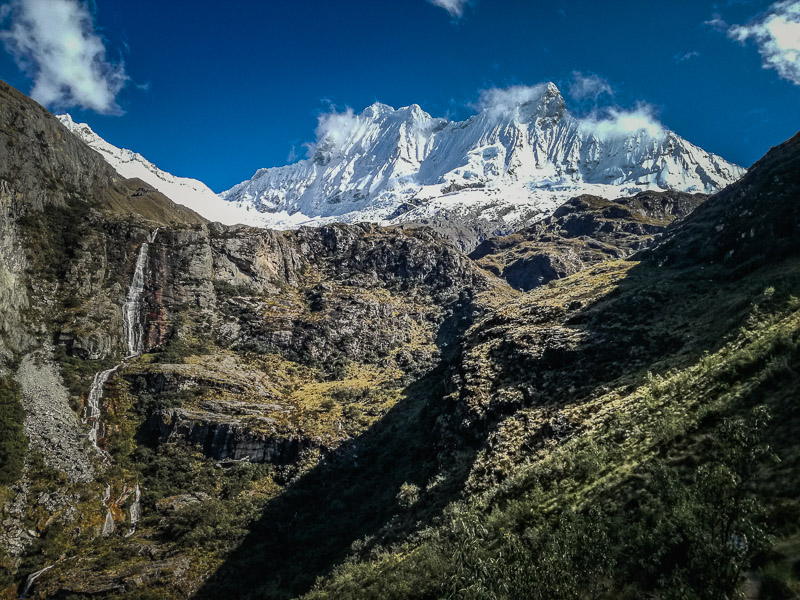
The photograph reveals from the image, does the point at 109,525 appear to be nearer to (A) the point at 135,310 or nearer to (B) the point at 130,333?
(B) the point at 130,333

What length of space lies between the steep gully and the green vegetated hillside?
73 centimetres

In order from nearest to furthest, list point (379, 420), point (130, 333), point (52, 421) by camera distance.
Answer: point (52, 421) → point (379, 420) → point (130, 333)

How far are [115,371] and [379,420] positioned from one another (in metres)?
66.3

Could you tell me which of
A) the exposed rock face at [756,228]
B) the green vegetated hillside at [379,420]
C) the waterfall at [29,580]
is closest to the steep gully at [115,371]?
the waterfall at [29,580]

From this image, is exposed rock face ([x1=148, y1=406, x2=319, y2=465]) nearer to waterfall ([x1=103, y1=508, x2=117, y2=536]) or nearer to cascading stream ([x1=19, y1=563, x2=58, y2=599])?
waterfall ([x1=103, y1=508, x2=117, y2=536])

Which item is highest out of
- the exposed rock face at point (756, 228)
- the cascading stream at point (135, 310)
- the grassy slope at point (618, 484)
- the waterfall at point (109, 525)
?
the cascading stream at point (135, 310)

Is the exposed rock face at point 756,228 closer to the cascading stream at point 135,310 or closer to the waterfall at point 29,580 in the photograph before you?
the waterfall at point 29,580

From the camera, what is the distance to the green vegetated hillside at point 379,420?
19422 millimetres

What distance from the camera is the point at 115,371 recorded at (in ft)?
356

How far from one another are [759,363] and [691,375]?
782 cm

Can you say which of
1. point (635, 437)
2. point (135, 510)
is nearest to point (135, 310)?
point (135, 510)

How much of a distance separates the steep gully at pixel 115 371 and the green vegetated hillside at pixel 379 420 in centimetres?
73

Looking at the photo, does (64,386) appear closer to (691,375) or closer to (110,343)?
(110,343)

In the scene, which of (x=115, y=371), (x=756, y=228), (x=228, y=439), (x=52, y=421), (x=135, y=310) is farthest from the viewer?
(x=135, y=310)
